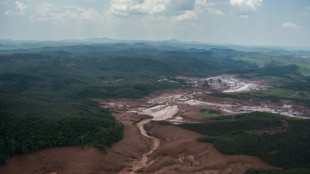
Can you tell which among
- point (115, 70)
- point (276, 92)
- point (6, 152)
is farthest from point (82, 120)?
point (115, 70)

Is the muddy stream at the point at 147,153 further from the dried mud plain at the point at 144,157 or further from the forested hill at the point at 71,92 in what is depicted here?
the forested hill at the point at 71,92

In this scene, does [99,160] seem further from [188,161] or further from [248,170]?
[248,170]

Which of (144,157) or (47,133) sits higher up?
(47,133)

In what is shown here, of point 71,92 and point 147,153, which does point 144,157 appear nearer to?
point 147,153

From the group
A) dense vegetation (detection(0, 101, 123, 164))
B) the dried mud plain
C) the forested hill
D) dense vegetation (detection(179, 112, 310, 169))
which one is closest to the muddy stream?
the dried mud plain

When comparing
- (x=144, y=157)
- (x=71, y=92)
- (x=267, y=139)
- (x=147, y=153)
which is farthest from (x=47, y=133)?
(x=71, y=92)

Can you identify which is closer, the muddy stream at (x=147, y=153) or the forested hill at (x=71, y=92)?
the muddy stream at (x=147, y=153)

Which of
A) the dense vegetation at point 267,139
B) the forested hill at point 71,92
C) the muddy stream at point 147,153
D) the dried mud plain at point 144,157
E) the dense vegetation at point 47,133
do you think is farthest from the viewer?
the forested hill at point 71,92

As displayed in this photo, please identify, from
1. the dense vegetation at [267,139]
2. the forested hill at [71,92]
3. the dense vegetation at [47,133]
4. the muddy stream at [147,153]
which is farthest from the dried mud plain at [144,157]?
the forested hill at [71,92]
